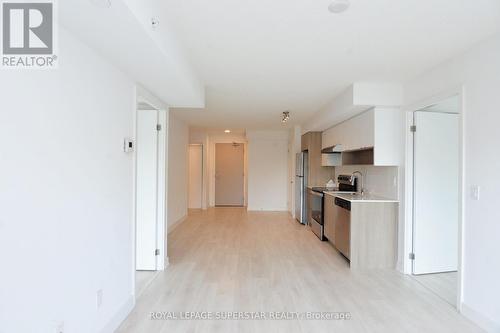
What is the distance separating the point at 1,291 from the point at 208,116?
4946mm

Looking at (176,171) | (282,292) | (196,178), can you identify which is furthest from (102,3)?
(196,178)

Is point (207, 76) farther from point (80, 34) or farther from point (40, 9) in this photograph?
point (40, 9)

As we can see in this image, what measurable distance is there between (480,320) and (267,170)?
6.29m

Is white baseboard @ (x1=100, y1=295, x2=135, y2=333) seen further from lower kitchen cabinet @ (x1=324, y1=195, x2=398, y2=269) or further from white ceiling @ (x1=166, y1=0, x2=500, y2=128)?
lower kitchen cabinet @ (x1=324, y1=195, x2=398, y2=269)

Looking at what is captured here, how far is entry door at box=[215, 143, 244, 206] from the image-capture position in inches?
374

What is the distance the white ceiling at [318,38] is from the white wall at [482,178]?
24 centimetres

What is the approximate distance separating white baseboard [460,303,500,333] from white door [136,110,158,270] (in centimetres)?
331

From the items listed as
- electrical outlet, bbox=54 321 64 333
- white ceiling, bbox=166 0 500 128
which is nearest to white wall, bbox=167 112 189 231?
white ceiling, bbox=166 0 500 128

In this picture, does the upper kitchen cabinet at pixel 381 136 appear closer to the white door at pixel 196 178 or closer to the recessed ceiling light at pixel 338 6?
the recessed ceiling light at pixel 338 6

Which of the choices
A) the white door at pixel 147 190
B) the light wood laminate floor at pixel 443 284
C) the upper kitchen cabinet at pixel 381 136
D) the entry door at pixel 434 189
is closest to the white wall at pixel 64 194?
the white door at pixel 147 190

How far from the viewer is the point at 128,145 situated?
2480 mm

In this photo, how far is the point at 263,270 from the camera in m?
3.56

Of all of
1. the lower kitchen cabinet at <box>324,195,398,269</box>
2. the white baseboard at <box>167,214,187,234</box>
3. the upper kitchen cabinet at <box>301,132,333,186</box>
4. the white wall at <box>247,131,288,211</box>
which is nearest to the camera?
the lower kitchen cabinet at <box>324,195,398,269</box>

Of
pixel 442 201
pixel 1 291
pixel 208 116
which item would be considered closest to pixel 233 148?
pixel 208 116
